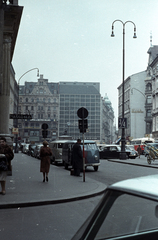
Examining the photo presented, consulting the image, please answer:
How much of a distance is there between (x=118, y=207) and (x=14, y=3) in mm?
19272

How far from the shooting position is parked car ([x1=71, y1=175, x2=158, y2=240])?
205cm

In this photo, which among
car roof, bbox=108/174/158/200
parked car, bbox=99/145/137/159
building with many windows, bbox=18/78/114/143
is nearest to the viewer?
car roof, bbox=108/174/158/200

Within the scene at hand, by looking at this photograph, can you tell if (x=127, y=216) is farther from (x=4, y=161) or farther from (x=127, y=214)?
(x=4, y=161)

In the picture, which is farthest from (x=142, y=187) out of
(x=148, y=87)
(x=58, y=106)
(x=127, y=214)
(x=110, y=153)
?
(x=58, y=106)

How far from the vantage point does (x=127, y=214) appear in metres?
2.26

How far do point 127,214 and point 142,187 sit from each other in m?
0.23

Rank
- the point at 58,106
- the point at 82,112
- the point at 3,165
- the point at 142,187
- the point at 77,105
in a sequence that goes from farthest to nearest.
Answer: the point at 77,105 < the point at 58,106 < the point at 82,112 < the point at 3,165 < the point at 142,187

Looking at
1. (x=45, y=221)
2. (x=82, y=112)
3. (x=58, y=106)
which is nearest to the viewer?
(x=45, y=221)

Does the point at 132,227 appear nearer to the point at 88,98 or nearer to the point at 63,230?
the point at 63,230

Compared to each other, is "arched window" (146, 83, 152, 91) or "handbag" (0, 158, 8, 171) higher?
"arched window" (146, 83, 152, 91)

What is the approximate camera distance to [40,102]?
133 meters

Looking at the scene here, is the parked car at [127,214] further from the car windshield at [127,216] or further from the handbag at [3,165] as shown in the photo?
the handbag at [3,165]

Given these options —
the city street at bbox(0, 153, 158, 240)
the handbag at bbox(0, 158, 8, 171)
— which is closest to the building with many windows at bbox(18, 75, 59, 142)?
the handbag at bbox(0, 158, 8, 171)

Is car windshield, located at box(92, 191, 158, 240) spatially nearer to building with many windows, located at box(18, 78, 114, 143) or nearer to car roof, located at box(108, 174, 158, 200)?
car roof, located at box(108, 174, 158, 200)
